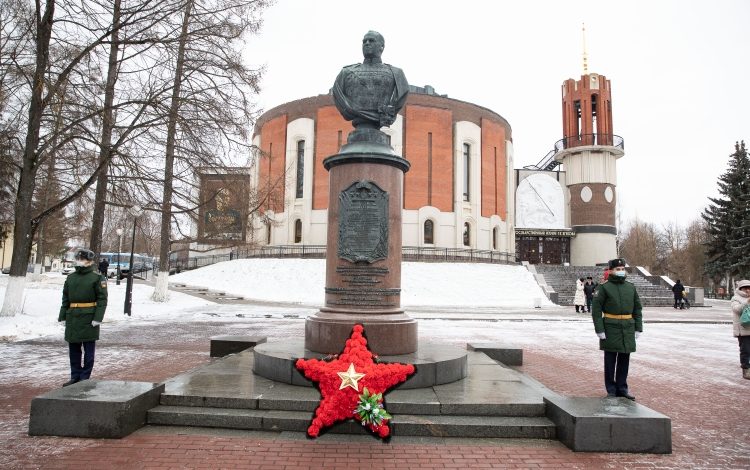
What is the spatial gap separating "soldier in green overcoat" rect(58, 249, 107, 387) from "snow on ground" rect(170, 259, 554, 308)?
74.7 ft

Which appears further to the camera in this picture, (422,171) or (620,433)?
(422,171)

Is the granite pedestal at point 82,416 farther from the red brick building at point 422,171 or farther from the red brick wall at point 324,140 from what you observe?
the red brick wall at point 324,140

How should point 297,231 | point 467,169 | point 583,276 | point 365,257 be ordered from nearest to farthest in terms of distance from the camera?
point 365,257 → point 583,276 → point 297,231 → point 467,169

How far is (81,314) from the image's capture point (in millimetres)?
6805

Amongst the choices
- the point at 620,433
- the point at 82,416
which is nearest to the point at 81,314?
the point at 82,416

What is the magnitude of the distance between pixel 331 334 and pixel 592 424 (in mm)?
3571

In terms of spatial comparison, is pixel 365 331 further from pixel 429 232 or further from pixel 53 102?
pixel 429 232

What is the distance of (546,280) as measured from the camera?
129 ft

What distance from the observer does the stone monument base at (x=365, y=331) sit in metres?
7.25

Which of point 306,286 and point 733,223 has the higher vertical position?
point 733,223

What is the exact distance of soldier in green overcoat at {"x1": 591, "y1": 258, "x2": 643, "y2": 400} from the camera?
6522 millimetres

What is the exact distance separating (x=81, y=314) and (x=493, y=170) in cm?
4347

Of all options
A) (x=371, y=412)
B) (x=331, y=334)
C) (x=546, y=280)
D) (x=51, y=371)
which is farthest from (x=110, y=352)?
(x=546, y=280)

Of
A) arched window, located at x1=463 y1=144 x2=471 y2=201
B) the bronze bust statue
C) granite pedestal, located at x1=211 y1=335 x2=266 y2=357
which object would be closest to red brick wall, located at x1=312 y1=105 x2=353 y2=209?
arched window, located at x1=463 y1=144 x2=471 y2=201
